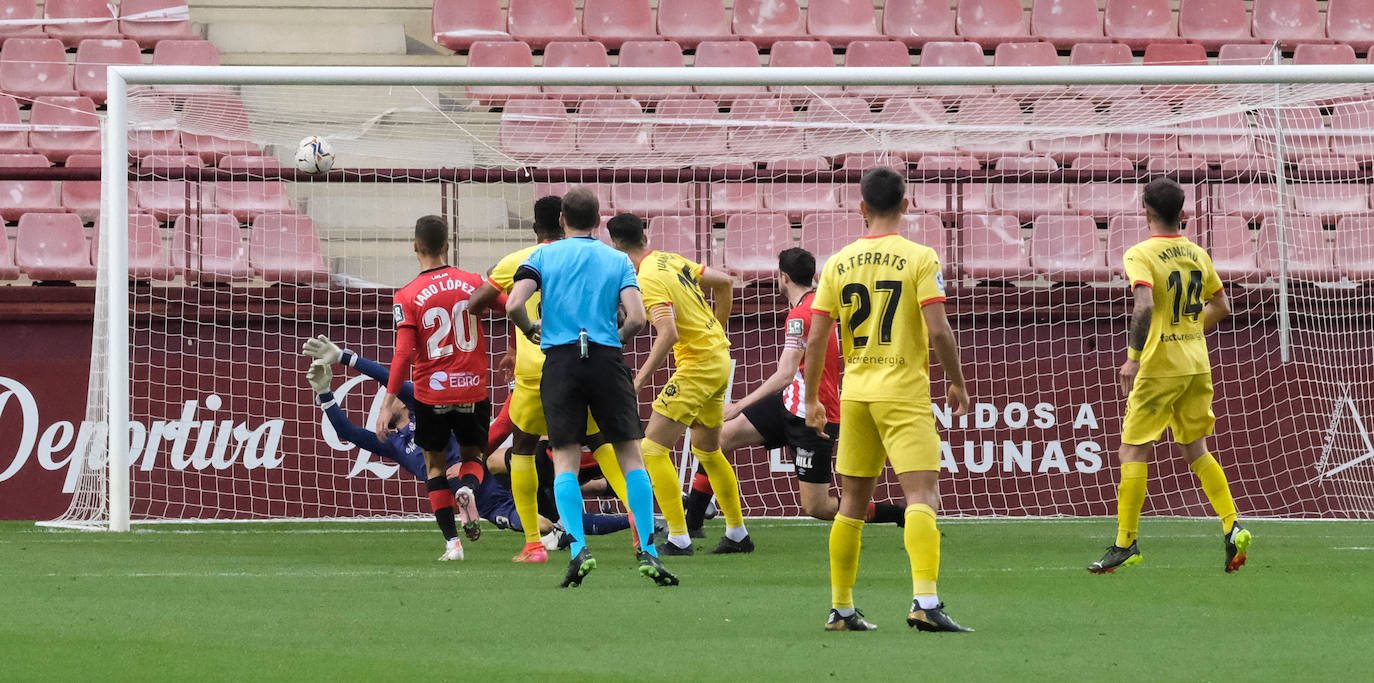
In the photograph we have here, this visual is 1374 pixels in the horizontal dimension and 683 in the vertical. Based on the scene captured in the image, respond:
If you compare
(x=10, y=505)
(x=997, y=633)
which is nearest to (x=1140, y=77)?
(x=997, y=633)

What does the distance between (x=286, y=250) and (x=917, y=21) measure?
7058mm

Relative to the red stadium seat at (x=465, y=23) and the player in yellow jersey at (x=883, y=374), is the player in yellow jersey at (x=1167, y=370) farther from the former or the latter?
the red stadium seat at (x=465, y=23)

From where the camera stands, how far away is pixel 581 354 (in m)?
6.54

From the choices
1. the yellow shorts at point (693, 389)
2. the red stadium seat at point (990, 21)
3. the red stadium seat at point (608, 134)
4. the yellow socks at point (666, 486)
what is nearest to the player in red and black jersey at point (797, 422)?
the yellow shorts at point (693, 389)

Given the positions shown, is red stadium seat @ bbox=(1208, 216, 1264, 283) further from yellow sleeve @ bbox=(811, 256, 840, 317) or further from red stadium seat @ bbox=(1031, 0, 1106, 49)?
yellow sleeve @ bbox=(811, 256, 840, 317)

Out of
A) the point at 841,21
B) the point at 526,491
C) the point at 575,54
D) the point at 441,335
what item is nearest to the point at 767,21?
the point at 841,21

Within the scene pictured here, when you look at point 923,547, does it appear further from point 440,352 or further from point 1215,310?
point 440,352

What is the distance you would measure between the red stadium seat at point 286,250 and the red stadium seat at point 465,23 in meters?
3.35

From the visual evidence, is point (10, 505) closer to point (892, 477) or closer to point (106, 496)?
point (106, 496)

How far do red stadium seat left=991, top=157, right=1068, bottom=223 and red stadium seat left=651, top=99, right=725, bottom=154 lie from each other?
7.75 ft

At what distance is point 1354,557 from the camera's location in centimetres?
788

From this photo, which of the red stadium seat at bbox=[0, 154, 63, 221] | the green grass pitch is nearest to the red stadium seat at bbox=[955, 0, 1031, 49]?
the green grass pitch

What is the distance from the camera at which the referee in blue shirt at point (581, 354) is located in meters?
6.54

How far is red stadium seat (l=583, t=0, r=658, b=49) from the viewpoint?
15.4 metres
